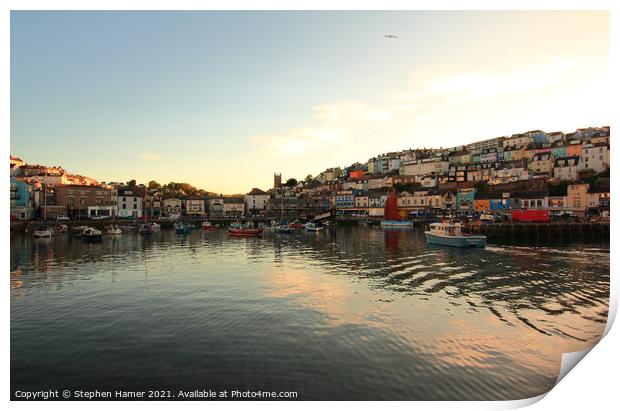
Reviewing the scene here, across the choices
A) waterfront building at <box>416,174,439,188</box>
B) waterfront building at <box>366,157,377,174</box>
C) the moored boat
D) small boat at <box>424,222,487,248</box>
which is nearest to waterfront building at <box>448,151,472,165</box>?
waterfront building at <box>416,174,439,188</box>

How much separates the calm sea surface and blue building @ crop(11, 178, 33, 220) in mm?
13721

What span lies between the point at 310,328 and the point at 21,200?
3214 centimetres

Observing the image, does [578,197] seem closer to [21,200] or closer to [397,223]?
[397,223]

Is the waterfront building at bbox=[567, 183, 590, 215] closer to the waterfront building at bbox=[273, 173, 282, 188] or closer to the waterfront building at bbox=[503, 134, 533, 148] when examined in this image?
the waterfront building at bbox=[503, 134, 533, 148]

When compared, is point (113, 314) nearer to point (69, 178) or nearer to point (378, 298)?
point (378, 298)

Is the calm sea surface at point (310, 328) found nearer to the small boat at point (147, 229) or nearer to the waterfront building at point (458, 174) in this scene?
the small boat at point (147, 229)

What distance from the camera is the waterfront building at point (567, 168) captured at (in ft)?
160

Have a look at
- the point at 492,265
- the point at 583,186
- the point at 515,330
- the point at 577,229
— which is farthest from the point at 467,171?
the point at 515,330

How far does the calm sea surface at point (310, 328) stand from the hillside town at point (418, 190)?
19702 millimetres

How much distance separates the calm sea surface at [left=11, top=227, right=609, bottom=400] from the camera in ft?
20.3

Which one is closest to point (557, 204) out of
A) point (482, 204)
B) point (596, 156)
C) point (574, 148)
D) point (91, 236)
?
point (596, 156)

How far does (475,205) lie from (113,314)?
53.6 m

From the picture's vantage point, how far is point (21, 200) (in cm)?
3119

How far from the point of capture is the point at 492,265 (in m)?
18.1
